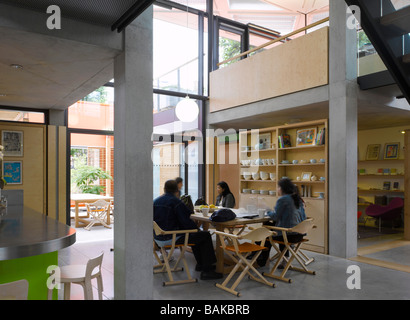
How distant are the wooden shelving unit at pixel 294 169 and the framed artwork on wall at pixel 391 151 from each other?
3.56 m

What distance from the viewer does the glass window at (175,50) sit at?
9203 mm

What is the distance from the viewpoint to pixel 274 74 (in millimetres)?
7605

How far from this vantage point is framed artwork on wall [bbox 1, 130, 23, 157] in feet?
21.4

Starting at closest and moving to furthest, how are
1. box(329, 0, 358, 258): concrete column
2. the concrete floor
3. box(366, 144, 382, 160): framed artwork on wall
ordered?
1. the concrete floor
2. box(329, 0, 358, 258): concrete column
3. box(366, 144, 382, 160): framed artwork on wall

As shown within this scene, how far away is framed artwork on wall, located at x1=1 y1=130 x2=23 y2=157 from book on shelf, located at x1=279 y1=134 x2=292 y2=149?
544cm

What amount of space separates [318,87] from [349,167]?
5.49ft

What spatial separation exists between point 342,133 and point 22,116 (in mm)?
6261

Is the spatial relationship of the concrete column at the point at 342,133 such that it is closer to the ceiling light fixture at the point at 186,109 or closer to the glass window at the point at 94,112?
the ceiling light fixture at the point at 186,109

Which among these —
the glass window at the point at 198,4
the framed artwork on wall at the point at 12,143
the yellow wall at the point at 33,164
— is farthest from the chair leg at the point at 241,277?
the glass window at the point at 198,4

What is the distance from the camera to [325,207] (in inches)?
260

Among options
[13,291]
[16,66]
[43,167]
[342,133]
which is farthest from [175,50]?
[13,291]

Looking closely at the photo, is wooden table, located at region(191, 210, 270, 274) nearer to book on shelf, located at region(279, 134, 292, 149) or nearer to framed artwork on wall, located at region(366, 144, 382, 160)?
book on shelf, located at region(279, 134, 292, 149)

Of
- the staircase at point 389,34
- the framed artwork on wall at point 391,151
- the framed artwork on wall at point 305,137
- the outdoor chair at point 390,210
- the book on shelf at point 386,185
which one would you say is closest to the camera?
the staircase at point 389,34

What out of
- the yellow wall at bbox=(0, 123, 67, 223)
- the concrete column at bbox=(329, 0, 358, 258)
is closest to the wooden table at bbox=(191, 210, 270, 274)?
the concrete column at bbox=(329, 0, 358, 258)
